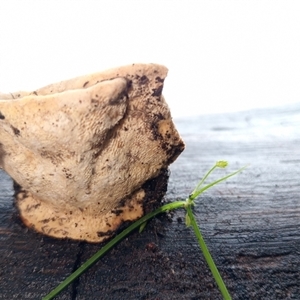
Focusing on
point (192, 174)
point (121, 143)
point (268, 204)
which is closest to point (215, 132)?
point (192, 174)

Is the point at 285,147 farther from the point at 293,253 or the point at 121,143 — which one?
the point at 121,143

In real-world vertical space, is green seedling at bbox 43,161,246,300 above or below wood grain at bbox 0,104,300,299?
above

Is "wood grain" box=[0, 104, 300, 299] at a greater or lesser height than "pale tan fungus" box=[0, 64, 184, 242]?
lesser

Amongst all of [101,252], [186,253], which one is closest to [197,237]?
[186,253]

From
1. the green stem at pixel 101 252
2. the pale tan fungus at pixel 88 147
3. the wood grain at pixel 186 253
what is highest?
the pale tan fungus at pixel 88 147

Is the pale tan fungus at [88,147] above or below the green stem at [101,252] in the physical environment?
above

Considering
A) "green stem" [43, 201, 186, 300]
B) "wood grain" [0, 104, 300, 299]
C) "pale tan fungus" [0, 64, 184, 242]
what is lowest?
"wood grain" [0, 104, 300, 299]

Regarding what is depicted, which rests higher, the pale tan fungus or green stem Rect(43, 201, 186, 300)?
the pale tan fungus

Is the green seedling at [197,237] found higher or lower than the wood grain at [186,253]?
higher

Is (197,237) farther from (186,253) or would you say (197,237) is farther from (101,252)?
(101,252)
